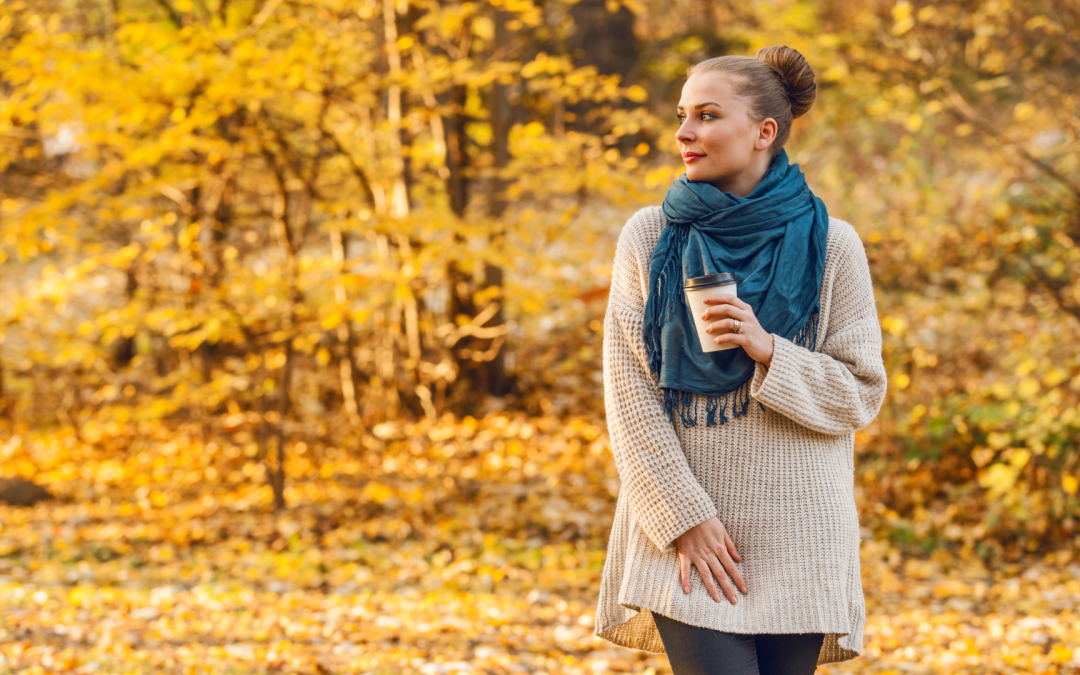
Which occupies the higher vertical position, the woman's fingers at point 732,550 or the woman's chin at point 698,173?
the woman's chin at point 698,173

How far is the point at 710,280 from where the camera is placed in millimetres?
1549

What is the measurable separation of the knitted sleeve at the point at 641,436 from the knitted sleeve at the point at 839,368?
0.67 feet

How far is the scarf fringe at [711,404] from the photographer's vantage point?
5.45 ft

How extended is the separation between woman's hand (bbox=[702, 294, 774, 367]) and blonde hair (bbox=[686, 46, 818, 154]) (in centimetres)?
41

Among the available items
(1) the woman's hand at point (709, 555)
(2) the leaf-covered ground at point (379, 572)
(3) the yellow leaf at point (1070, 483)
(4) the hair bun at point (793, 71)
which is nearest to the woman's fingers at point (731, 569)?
(1) the woman's hand at point (709, 555)

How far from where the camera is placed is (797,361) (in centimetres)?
159

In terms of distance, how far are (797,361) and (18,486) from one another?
266 inches

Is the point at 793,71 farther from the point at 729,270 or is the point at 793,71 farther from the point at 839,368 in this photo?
the point at 839,368

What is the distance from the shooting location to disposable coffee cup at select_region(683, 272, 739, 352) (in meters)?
1.55

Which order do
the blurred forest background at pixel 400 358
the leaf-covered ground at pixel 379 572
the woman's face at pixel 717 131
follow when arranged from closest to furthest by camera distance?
1. the woman's face at pixel 717 131
2. the leaf-covered ground at pixel 379 572
3. the blurred forest background at pixel 400 358

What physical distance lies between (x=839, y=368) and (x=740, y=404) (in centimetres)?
21

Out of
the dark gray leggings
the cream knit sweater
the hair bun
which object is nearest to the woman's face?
the hair bun

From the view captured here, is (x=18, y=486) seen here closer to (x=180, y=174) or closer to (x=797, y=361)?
(x=180, y=174)

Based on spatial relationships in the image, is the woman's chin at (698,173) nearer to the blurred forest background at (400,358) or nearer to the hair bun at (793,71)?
the hair bun at (793,71)
